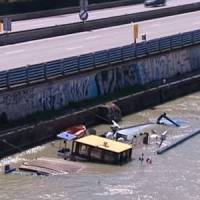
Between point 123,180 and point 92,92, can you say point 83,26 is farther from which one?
point 123,180

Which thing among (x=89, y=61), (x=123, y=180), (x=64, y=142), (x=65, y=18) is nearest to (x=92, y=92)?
(x=89, y=61)

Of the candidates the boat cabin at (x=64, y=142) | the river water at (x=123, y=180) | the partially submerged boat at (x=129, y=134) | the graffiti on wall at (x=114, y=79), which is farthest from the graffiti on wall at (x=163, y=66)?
the boat cabin at (x=64, y=142)

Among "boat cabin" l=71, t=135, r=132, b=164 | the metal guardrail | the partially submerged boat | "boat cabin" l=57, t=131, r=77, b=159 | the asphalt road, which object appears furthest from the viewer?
the asphalt road

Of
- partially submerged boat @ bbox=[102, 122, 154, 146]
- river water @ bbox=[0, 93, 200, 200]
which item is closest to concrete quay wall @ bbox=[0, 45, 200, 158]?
river water @ bbox=[0, 93, 200, 200]

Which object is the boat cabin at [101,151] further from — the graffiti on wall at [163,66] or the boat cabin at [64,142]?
the graffiti on wall at [163,66]

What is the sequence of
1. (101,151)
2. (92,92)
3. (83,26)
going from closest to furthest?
Result: (101,151)
(92,92)
(83,26)

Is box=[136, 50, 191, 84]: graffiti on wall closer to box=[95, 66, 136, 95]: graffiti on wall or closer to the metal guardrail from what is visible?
the metal guardrail

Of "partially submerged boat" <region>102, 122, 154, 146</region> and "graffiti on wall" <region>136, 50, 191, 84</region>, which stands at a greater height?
"graffiti on wall" <region>136, 50, 191, 84</region>
